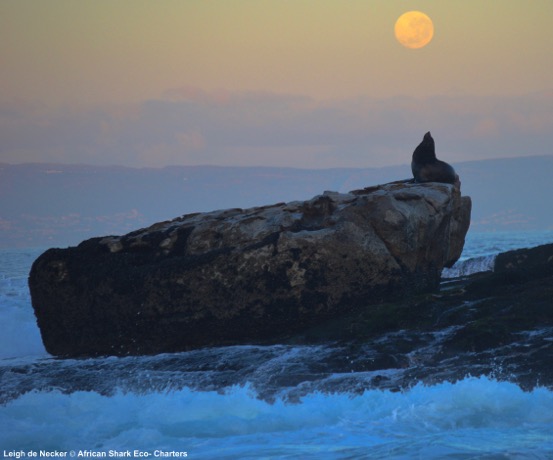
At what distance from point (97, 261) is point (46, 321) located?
3.61 ft

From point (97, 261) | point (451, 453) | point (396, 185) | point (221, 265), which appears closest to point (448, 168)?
point (396, 185)

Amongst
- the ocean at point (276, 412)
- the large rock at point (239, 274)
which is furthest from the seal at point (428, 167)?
the ocean at point (276, 412)

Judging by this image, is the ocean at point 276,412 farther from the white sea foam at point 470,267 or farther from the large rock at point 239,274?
the white sea foam at point 470,267

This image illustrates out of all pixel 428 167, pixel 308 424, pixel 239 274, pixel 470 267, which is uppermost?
pixel 428 167

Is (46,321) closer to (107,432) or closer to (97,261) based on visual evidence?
(97,261)

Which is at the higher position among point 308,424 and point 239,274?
point 239,274

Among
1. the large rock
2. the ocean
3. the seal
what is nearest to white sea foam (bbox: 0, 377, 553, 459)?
the ocean

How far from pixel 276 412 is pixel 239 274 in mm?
3233

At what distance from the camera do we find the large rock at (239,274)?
1089cm

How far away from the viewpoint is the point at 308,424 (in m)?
7.64

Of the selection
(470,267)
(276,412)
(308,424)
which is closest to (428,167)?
(470,267)

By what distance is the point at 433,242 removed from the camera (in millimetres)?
12258

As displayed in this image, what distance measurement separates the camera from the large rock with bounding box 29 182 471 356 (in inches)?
429

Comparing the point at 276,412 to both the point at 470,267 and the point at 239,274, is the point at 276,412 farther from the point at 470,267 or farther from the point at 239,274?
the point at 470,267
